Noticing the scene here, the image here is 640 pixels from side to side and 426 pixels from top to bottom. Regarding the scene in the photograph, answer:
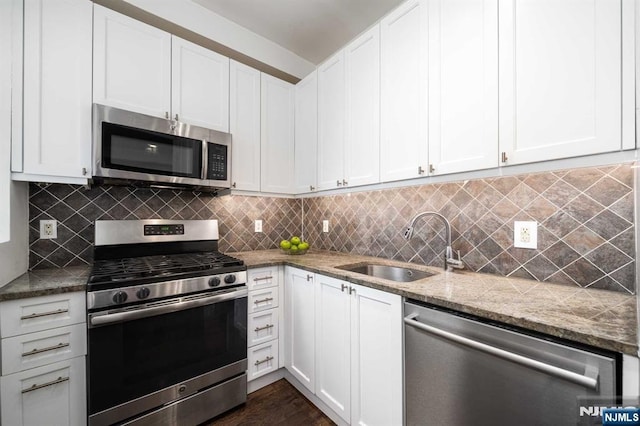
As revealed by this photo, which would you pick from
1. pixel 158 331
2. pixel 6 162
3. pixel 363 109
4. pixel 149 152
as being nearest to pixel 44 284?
pixel 158 331

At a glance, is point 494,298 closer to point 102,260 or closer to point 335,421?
point 335,421

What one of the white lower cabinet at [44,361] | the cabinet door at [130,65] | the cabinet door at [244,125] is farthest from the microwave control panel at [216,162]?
the white lower cabinet at [44,361]

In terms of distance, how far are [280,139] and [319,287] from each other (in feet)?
4.91

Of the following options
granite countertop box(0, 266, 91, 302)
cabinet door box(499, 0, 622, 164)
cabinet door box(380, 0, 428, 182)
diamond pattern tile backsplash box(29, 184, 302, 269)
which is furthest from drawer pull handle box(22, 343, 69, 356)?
cabinet door box(499, 0, 622, 164)

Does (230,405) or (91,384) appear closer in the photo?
(91,384)

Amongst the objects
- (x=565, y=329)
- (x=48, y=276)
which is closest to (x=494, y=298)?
(x=565, y=329)

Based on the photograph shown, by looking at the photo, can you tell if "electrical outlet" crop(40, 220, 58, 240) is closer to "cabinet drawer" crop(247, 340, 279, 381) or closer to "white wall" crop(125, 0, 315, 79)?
"cabinet drawer" crop(247, 340, 279, 381)

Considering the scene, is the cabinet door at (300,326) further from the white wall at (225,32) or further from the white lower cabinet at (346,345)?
the white wall at (225,32)

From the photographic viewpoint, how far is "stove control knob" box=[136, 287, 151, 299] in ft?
4.52

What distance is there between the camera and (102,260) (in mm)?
1769

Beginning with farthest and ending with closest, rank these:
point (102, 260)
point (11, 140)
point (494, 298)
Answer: point (102, 260), point (11, 140), point (494, 298)

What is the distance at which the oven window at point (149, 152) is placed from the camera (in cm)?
159

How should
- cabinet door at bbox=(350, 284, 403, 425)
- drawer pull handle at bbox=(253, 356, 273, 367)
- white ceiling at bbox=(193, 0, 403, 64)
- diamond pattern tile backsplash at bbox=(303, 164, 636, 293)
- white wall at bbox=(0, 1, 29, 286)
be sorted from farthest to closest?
white ceiling at bbox=(193, 0, 403, 64) → drawer pull handle at bbox=(253, 356, 273, 367) → white wall at bbox=(0, 1, 29, 286) → cabinet door at bbox=(350, 284, 403, 425) → diamond pattern tile backsplash at bbox=(303, 164, 636, 293)

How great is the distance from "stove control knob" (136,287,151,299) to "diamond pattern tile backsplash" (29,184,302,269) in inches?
29.7
